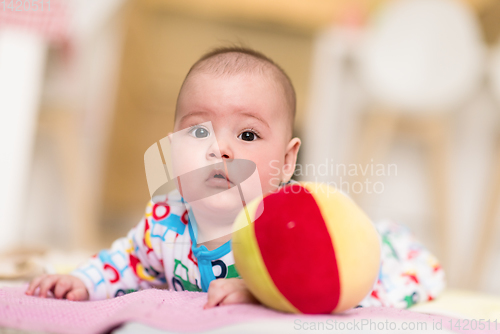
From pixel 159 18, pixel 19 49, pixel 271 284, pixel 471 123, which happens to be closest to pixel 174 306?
pixel 271 284

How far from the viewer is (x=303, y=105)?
2104mm

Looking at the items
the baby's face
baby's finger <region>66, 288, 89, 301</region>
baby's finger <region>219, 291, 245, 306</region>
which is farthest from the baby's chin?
baby's finger <region>66, 288, 89, 301</region>

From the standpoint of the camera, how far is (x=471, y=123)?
6.36 ft

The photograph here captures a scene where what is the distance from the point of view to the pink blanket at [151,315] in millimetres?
373

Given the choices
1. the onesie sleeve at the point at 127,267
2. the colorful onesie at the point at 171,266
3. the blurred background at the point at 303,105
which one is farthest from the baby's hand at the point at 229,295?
the blurred background at the point at 303,105

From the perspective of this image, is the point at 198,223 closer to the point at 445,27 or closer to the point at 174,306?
the point at 174,306

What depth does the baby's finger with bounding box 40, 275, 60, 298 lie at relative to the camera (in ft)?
1.83

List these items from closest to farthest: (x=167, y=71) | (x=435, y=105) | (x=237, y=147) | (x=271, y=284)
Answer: (x=271, y=284) < (x=237, y=147) < (x=435, y=105) < (x=167, y=71)

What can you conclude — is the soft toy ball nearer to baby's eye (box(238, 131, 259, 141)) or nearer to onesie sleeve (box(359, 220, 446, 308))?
baby's eye (box(238, 131, 259, 141))

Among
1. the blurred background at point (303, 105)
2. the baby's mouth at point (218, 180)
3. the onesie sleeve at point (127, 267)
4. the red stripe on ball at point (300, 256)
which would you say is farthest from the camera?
the blurred background at point (303, 105)

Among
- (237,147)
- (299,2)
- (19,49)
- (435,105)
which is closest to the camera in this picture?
(237,147)

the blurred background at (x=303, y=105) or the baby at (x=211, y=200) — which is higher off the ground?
the blurred background at (x=303, y=105)

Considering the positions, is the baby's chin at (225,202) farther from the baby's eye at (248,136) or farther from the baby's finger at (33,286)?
the baby's finger at (33,286)

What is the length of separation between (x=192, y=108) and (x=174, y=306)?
8.7 inches
